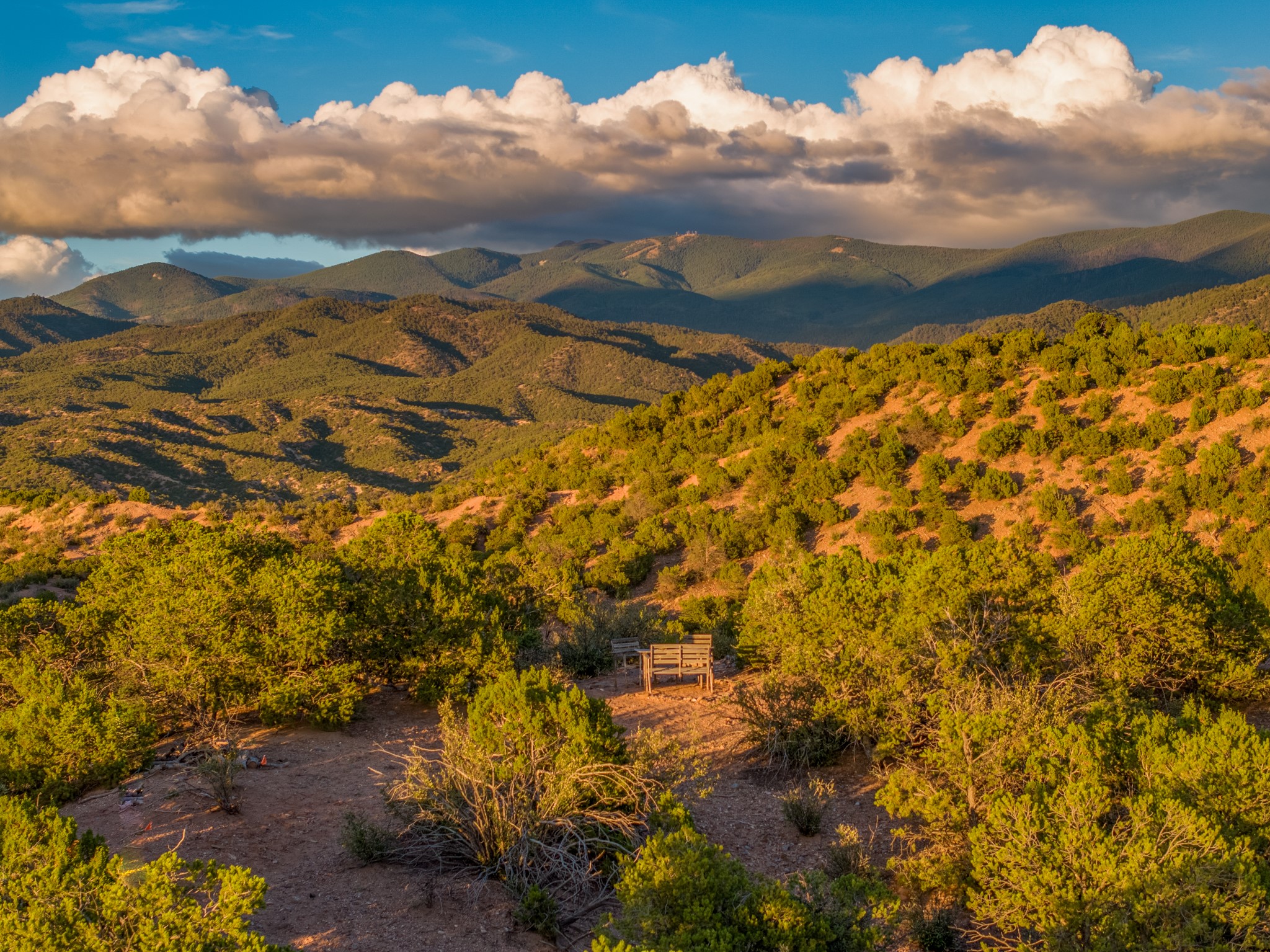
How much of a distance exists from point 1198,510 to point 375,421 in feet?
310

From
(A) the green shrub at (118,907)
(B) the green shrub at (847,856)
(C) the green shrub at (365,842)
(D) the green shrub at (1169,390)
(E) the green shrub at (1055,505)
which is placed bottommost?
(B) the green shrub at (847,856)

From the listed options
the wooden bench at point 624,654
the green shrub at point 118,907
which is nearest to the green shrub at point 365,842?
the green shrub at point 118,907

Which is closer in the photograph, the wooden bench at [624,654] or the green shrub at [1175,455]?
the wooden bench at [624,654]

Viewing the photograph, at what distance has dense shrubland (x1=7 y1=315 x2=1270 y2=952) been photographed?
24.8 feet

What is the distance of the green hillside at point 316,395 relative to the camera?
3059 inches

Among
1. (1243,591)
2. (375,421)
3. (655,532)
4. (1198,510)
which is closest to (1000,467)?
(1198,510)

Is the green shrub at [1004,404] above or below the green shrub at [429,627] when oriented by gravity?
above

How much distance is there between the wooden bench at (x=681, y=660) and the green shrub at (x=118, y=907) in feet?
36.1

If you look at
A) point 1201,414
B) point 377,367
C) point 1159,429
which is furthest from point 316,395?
point 1201,414

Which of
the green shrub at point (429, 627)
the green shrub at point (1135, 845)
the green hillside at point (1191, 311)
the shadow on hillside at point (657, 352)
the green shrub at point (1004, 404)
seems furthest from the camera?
the shadow on hillside at point (657, 352)

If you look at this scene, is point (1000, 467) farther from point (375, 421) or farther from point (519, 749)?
point (375, 421)

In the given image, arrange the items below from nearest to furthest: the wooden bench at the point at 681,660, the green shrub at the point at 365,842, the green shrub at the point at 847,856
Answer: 1. the green shrub at the point at 847,856
2. the green shrub at the point at 365,842
3. the wooden bench at the point at 681,660

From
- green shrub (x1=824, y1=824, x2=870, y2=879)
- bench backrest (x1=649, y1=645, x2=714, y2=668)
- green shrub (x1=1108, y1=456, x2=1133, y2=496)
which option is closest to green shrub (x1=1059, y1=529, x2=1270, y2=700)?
green shrub (x1=824, y1=824, x2=870, y2=879)

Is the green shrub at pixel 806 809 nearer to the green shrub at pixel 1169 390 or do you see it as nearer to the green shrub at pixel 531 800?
the green shrub at pixel 531 800
